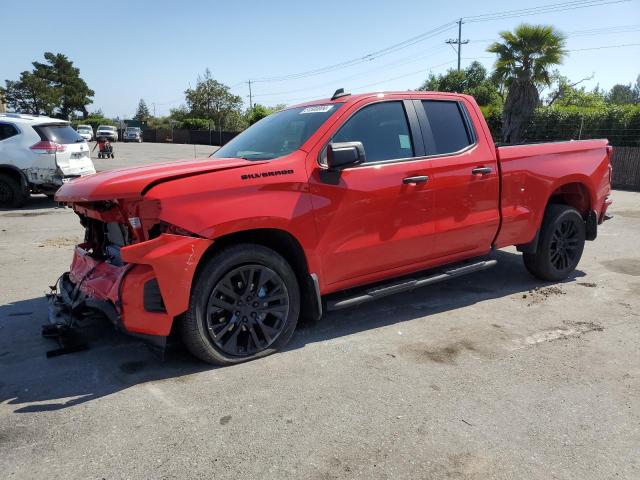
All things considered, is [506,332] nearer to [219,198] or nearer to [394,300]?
[394,300]

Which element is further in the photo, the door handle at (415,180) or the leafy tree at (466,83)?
the leafy tree at (466,83)

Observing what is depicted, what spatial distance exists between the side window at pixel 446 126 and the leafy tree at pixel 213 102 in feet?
223

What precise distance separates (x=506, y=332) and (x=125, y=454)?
10.3 ft

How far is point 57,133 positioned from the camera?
11258 mm

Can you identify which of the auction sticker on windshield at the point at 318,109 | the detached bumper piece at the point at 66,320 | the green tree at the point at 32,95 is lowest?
the detached bumper piece at the point at 66,320

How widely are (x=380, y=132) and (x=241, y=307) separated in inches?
74.4

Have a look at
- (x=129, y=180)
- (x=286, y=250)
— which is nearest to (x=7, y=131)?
(x=129, y=180)

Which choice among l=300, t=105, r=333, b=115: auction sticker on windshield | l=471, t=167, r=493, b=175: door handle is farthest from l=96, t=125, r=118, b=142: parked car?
l=471, t=167, r=493, b=175: door handle

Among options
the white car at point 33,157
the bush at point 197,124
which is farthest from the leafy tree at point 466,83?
the white car at point 33,157

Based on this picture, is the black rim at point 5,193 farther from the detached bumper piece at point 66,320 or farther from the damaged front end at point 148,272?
the damaged front end at point 148,272

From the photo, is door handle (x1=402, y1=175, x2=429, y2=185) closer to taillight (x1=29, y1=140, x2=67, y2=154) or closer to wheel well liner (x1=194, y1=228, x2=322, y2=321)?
wheel well liner (x1=194, y1=228, x2=322, y2=321)

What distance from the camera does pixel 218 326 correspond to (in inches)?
144

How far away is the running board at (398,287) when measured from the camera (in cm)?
407

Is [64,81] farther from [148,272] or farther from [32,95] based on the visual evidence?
[148,272]
